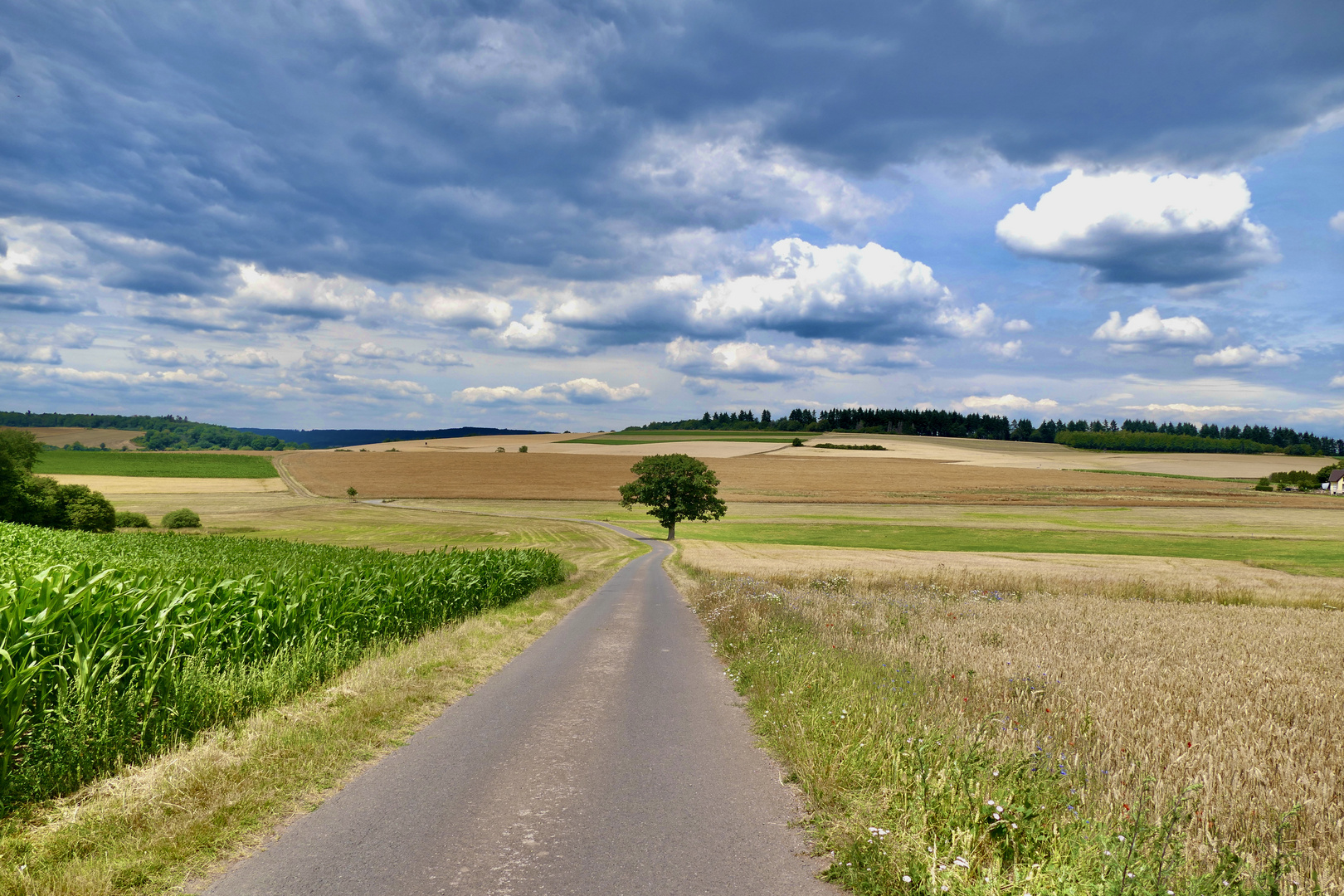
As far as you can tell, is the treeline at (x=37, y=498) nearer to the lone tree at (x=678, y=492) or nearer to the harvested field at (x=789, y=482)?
the harvested field at (x=789, y=482)

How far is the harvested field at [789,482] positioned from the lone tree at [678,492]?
19013 millimetres

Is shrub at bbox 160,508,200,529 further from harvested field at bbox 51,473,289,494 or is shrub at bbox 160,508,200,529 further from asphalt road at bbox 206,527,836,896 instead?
asphalt road at bbox 206,527,836,896

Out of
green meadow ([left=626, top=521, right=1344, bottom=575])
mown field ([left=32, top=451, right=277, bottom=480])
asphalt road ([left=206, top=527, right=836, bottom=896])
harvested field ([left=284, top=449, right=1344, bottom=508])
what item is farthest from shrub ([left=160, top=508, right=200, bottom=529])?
asphalt road ([left=206, top=527, right=836, bottom=896])

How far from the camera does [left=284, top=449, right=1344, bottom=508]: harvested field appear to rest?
105 metres

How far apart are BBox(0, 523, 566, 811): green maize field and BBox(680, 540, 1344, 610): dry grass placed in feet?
69.4

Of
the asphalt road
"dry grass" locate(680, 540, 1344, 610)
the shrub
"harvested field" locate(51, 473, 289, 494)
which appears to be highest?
the asphalt road

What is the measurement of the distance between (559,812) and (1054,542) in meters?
67.2

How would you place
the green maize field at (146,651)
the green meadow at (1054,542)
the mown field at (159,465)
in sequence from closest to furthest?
the green maize field at (146,651) < the green meadow at (1054,542) < the mown field at (159,465)

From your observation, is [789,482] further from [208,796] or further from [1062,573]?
[208,796]

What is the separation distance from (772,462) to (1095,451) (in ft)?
339

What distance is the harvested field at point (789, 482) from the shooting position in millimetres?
104938

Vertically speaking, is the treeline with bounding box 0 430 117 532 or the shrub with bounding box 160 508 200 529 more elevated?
the treeline with bounding box 0 430 117 532

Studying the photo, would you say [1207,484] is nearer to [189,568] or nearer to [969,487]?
[969,487]

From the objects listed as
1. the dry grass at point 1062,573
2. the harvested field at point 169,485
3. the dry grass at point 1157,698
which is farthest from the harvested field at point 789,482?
the dry grass at point 1157,698
